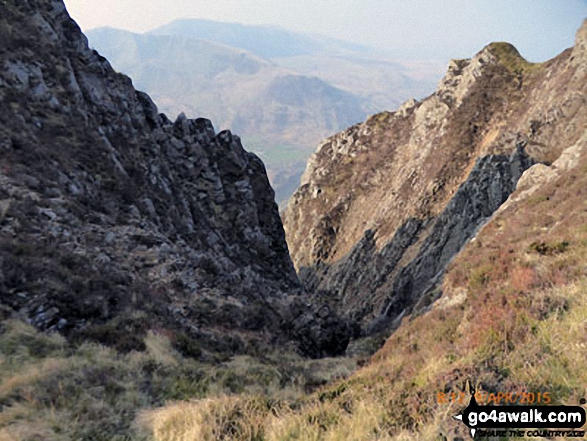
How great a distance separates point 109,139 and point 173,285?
Answer: 18.7 m

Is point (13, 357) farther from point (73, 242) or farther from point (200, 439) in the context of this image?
point (73, 242)

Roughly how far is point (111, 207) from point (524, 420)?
2417 centimetres

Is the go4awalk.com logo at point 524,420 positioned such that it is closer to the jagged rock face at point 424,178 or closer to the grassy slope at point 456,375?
the grassy slope at point 456,375

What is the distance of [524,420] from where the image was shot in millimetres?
5770

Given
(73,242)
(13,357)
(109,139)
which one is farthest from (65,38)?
(13,357)

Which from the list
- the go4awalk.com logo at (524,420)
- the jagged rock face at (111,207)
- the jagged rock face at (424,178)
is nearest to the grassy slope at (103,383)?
the jagged rock face at (111,207)

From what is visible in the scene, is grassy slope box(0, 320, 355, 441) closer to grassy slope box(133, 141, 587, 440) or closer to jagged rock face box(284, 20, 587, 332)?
grassy slope box(133, 141, 587, 440)

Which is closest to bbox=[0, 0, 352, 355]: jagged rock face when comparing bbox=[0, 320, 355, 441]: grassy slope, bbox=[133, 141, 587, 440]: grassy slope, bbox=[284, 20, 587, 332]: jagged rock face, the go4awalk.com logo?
bbox=[0, 320, 355, 441]: grassy slope

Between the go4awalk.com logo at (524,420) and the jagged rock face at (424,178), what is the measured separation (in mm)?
14605

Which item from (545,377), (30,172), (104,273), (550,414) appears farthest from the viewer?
(30,172)

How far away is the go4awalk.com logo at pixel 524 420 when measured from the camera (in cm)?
547

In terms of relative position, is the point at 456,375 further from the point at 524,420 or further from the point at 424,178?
the point at 424,178

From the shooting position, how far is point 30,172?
20.8 metres

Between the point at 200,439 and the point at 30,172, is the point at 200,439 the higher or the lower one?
the lower one
